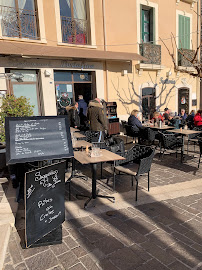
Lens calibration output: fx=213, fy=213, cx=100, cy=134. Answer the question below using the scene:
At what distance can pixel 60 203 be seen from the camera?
9.64ft

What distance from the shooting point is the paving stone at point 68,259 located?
8.01 feet

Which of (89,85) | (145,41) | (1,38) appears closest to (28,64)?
(1,38)

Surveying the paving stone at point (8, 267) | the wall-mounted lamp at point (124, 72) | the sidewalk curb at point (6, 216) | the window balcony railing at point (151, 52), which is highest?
the window balcony railing at point (151, 52)

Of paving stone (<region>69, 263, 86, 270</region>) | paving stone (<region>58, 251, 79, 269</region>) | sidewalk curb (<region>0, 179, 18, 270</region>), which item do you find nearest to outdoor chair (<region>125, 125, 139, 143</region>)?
sidewalk curb (<region>0, 179, 18, 270</region>)

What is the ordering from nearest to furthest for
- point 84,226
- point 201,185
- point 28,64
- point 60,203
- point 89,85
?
1. point 60,203
2. point 84,226
3. point 201,185
4. point 28,64
5. point 89,85

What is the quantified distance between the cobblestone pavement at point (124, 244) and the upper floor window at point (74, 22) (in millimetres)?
8848

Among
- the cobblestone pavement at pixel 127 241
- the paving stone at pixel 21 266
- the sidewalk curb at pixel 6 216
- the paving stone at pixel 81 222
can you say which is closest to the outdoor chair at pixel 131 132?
the cobblestone pavement at pixel 127 241

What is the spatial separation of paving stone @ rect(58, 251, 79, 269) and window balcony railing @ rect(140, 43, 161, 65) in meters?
10.8

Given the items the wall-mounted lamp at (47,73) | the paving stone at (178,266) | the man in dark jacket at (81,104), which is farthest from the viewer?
the man in dark jacket at (81,104)

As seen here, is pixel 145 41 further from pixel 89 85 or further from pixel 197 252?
pixel 197 252

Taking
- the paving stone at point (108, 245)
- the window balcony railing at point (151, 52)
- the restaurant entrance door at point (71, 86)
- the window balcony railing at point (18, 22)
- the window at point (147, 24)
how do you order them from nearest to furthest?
the paving stone at point (108, 245) < the window balcony railing at point (18, 22) < the restaurant entrance door at point (71, 86) < the window balcony railing at point (151, 52) < the window at point (147, 24)

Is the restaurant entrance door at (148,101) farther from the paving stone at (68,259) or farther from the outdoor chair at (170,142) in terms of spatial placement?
the paving stone at (68,259)

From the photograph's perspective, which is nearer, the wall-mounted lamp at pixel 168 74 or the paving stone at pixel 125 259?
the paving stone at pixel 125 259

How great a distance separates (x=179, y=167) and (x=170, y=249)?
343cm
